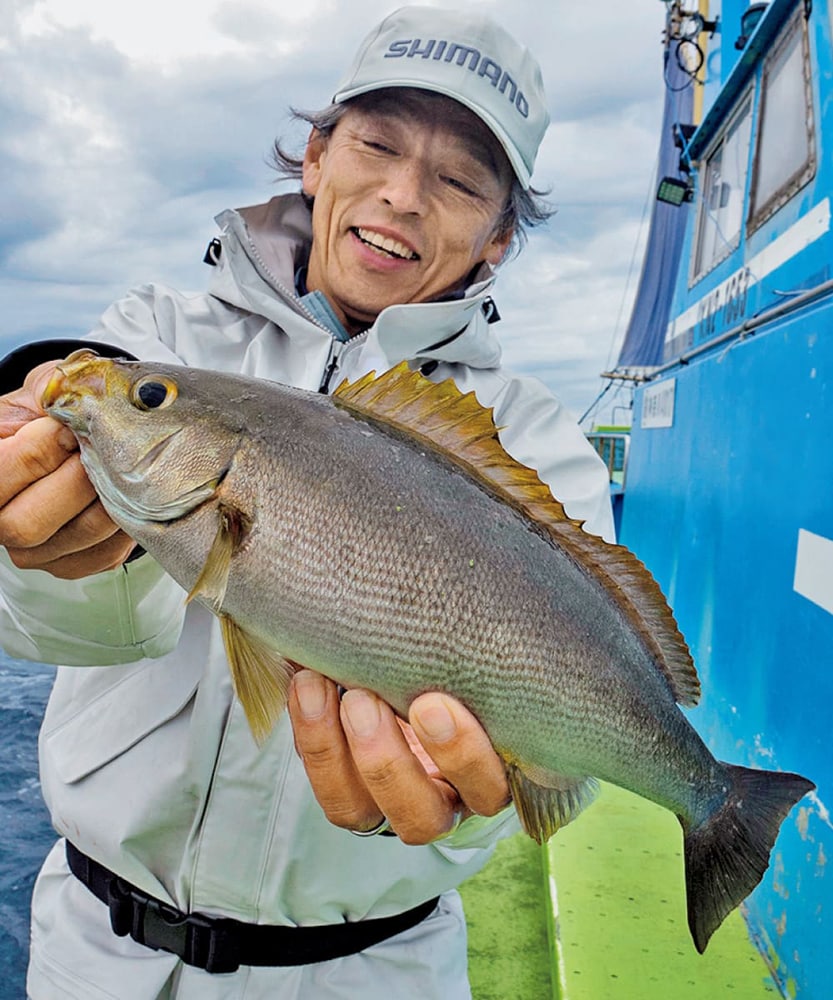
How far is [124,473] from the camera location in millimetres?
1747

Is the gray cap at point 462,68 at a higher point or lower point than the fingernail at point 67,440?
higher

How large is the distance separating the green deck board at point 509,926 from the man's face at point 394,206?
2759 millimetres

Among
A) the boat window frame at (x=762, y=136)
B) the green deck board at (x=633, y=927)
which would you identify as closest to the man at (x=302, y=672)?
the green deck board at (x=633, y=927)

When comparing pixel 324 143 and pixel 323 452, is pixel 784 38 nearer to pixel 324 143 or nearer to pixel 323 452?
pixel 324 143

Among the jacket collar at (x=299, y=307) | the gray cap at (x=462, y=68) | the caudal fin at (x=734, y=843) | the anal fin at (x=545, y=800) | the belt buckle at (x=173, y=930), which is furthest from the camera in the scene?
the gray cap at (x=462, y=68)

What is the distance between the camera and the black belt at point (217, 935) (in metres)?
2.27

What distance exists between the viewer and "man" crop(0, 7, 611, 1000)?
1833mm

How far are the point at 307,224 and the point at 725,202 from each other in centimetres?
443

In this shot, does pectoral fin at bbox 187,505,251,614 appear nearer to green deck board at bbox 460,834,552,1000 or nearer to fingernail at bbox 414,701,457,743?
fingernail at bbox 414,701,457,743

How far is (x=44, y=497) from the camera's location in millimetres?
1666

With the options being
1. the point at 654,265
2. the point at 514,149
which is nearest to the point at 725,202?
the point at 514,149

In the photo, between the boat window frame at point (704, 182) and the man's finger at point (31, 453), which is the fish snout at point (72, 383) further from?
the boat window frame at point (704, 182)

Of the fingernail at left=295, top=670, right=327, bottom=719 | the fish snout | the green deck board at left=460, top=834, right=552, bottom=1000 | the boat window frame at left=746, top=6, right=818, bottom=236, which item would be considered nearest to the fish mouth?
the fish snout

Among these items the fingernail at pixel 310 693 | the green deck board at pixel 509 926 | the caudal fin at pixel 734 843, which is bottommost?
the green deck board at pixel 509 926
